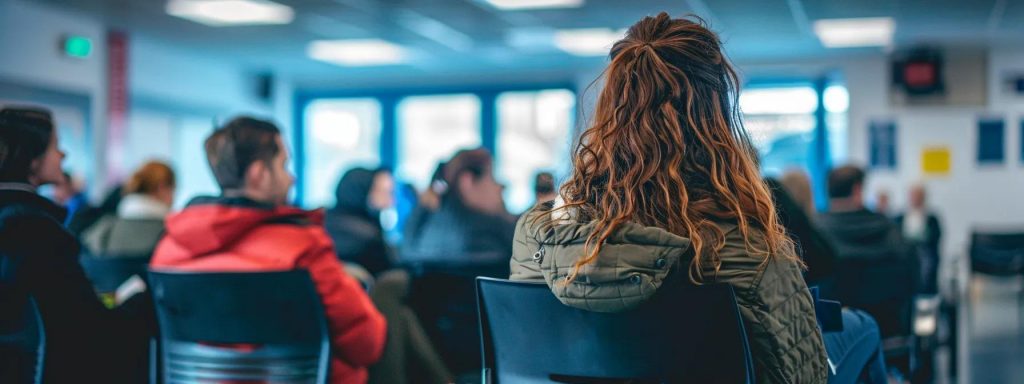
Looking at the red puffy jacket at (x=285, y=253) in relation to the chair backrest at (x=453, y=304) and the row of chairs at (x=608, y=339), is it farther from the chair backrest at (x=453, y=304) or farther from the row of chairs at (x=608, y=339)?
the chair backrest at (x=453, y=304)

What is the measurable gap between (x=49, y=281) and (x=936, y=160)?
1036 centimetres

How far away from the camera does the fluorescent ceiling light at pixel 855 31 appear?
8875 mm

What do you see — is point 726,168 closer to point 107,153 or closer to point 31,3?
point 31,3

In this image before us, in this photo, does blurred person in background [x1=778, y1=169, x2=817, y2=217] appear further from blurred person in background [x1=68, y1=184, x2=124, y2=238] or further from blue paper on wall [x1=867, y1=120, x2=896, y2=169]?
blue paper on wall [x1=867, y1=120, x2=896, y2=169]

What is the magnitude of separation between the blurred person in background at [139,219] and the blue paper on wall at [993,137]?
29.2ft

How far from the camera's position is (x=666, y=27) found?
155cm

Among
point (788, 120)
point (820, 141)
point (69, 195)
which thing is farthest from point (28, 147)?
point (788, 120)

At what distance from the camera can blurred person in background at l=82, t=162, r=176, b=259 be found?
14.2 ft

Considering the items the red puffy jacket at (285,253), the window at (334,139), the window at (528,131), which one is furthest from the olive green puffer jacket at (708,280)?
the window at (334,139)

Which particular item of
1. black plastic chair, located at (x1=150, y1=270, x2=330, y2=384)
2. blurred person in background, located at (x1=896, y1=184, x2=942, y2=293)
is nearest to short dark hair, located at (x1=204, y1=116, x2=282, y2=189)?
black plastic chair, located at (x1=150, y1=270, x2=330, y2=384)

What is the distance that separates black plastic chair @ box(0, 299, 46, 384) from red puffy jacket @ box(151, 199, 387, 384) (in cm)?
38

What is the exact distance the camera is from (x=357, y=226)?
14.1 feet

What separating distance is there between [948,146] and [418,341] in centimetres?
938

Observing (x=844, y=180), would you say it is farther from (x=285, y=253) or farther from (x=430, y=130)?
(x=430, y=130)
